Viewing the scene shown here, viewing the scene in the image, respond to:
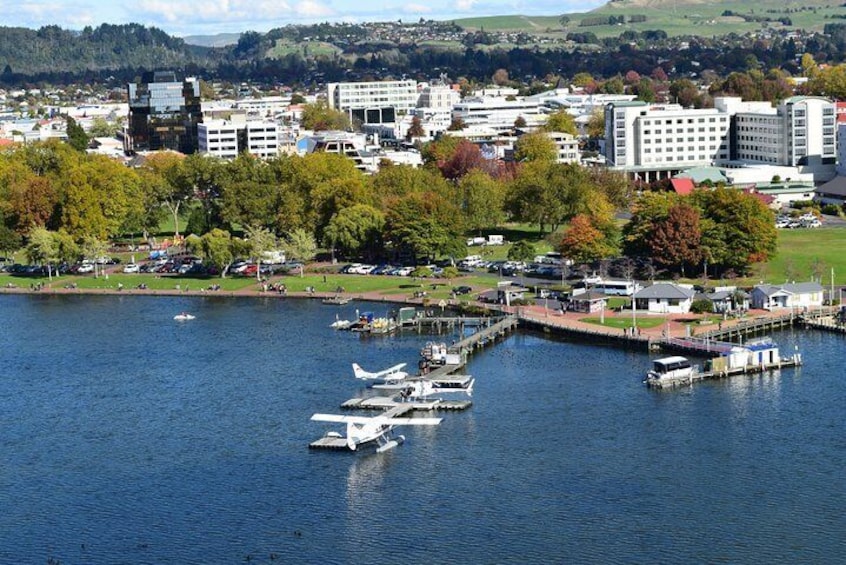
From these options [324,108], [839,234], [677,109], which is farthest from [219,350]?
[324,108]

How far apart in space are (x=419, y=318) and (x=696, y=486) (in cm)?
2246

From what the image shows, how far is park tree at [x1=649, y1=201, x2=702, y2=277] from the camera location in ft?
204

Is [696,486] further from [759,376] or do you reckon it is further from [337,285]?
[337,285]

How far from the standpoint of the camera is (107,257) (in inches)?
3027

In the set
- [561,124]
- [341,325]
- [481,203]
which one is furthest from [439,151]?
[341,325]

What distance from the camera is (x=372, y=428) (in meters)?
41.4

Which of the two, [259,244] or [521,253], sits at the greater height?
[259,244]

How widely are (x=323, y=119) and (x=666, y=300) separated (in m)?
78.1

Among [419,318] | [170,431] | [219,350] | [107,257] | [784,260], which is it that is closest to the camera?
[170,431]

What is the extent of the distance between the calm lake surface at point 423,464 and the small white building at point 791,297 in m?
3.08

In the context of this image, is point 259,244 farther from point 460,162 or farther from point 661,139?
point 661,139

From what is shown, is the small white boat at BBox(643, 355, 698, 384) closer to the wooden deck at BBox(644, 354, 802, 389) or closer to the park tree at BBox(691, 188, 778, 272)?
the wooden deck at BBox(644, 354, 802, 389)

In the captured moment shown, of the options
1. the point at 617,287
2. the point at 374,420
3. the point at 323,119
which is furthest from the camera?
the point at 323,119

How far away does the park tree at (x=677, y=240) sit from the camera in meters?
62.3
